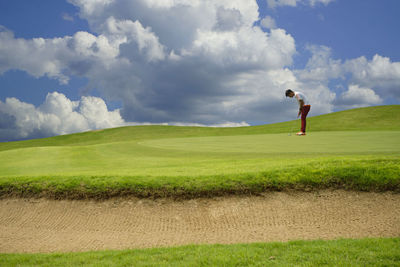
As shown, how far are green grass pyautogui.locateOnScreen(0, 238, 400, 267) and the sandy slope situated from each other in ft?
2.41

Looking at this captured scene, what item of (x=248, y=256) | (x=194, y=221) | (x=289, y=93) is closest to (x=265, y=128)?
(x=289, y=93)

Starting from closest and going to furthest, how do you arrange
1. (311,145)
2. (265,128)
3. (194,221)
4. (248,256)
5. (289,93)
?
(248,256), (194,221), (289,93), (311,145), (265,128)

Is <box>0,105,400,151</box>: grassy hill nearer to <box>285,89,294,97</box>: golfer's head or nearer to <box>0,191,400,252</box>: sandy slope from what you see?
<box>285,89,294,97</box>: golfer's head

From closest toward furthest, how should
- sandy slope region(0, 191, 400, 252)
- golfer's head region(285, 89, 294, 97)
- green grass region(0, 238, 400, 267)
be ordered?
green grass region(0, 238, 400, 267) → sandy slope region(0, 191, 400, 252) → golfer's head region(285, 89, 294, 97)

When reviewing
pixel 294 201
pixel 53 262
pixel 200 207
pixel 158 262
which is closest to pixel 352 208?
pixel 294 201

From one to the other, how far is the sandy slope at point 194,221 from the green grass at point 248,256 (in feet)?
2.41

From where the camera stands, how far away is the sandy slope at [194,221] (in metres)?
7.19

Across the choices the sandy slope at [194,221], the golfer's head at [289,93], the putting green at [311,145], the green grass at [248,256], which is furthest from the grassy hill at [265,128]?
the green grass at [248,256]

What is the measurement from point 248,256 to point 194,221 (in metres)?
2.88

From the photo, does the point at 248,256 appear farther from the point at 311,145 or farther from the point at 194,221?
the point at 311,145

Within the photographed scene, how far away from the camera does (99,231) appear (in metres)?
8.16

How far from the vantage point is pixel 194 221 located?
8250 millimetres

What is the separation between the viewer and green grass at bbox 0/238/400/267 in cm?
531

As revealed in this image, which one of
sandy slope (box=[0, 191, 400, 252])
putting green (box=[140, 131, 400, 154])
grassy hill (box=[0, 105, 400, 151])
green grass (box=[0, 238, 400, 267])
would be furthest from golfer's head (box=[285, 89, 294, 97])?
grassy hill (box=[0, 105, 400, 151])
